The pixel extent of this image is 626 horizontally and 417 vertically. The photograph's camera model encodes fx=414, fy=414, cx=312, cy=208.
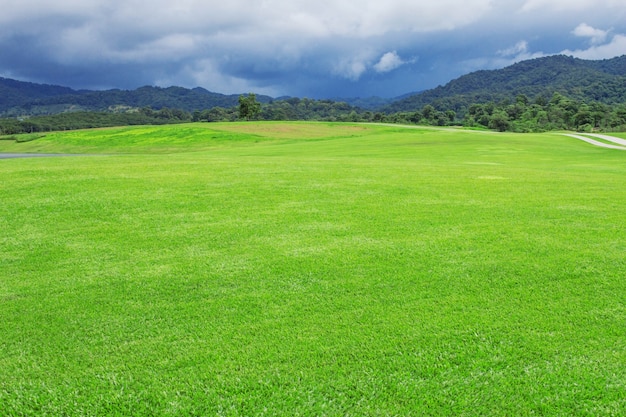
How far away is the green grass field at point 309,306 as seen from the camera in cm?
409

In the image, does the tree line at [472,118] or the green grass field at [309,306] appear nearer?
the green grass field at [309,306]

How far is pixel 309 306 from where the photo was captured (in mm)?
5652

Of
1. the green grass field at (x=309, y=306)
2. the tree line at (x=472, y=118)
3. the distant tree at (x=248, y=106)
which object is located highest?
the distant tree at (x=248, y=106)

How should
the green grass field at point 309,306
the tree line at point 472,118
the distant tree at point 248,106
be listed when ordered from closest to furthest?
the green grass field at point 309,306, the tree line at point 472,118, the distant tree at point 248,106

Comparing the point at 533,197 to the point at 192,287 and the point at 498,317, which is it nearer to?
the point at 498,317

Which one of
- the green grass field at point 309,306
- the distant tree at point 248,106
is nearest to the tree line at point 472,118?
the distant tree at point 248,106

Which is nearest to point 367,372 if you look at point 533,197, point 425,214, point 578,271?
point 578,271

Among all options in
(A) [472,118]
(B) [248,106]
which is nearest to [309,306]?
(B) [248,106]

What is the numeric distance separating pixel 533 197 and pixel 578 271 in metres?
6.33

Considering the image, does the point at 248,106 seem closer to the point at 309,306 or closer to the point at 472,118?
the point at 472,118

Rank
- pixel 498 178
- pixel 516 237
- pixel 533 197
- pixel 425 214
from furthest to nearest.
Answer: pixel 498 178, pixel 533 197, pixel 425 214, pixel 516 237

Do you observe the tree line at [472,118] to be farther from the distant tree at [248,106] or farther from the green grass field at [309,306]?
the green grass field at [309,306]

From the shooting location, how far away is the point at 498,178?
53.7 ft

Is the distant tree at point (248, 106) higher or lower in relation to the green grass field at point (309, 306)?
higher
